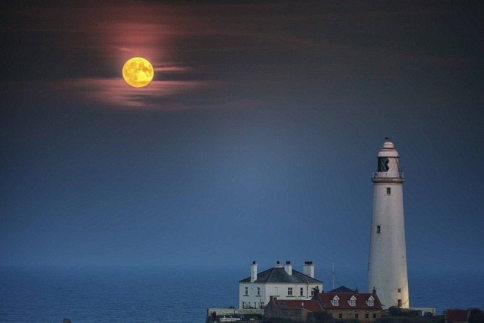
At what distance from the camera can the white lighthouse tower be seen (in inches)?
2414

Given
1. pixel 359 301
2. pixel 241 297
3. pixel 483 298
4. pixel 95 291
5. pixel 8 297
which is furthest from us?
pixel 95 291

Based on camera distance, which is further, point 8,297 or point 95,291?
point 95,291

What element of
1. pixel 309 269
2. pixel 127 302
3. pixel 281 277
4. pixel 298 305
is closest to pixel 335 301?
pixel 298 305

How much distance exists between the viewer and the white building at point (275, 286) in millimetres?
64062

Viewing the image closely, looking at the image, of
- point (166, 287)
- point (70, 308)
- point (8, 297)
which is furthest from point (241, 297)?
point (166, 287)

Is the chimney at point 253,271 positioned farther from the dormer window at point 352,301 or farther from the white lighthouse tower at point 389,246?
the dormer window at point 352,301

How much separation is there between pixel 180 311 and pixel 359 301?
44.1 meters

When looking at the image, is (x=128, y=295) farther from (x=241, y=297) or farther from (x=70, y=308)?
(x=241, y=297)

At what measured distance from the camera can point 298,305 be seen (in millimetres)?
59062

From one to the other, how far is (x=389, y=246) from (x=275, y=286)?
6.32 meters

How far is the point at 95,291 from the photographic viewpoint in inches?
5635

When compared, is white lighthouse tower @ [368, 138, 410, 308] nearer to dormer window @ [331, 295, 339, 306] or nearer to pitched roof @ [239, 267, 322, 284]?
dormer window @ [331, 295, 339, 306]

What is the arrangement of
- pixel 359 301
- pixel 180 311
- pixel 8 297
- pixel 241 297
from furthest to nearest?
pixel 8 297 < pixel 180 311 < pixel 241 297 < pixel 359 301

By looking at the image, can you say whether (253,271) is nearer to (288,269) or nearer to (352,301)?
(288,269)
